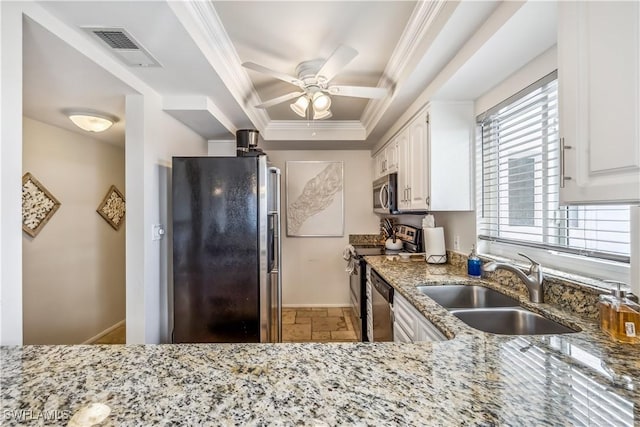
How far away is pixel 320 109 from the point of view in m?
2.24

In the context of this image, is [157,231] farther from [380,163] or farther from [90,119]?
[380,163]

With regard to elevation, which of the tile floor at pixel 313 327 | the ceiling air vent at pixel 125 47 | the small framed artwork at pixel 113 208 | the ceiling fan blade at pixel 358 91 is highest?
the ceiling air vent at pixel 125 47

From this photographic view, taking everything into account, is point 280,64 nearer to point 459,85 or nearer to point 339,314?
point 459,85

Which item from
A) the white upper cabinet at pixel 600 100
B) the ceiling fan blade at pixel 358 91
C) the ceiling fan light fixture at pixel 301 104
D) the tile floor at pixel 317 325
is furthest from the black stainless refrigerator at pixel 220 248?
the white upper cabinet at pixel 600 100

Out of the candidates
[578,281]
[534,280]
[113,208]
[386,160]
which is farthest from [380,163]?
[113,208]

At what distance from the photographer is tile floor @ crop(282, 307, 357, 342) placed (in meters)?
3.06

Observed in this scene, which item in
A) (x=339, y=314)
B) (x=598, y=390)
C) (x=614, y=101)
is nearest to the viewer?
(x=598, y=390)

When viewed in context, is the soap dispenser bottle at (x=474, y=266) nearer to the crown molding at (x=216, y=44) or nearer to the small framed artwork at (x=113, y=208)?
the crown molding at (x=216, y=44)

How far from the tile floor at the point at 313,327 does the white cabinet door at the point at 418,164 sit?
1.65 metres

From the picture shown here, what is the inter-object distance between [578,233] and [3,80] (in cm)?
257

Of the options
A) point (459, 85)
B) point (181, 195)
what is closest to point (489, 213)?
point (459, 85)

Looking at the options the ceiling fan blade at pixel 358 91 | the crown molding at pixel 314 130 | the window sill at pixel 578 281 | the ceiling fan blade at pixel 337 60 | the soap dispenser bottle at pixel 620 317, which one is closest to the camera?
the soap dispenser bottle at pixel 620 317

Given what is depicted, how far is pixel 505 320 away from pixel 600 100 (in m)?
1.05

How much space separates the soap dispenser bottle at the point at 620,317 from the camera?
0.93 metres
